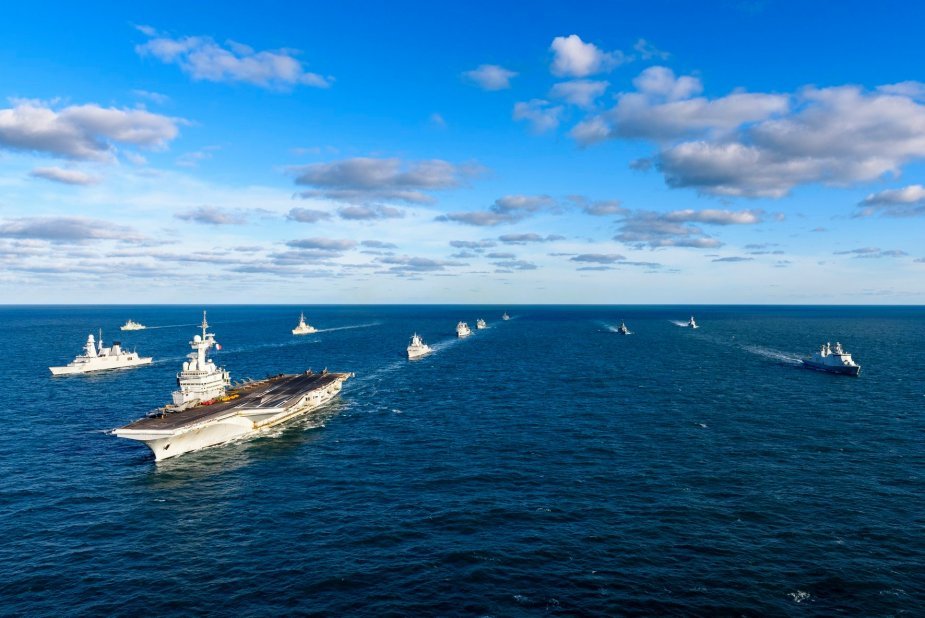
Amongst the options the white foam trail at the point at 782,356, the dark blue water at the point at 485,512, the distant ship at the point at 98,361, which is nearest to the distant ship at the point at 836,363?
the white foam trail at the point at 782,356

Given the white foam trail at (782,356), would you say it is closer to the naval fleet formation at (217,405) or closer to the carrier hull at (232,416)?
the naval fleet formation at (217,405)

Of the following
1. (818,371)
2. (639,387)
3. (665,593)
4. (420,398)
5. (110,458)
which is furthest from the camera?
(818,371)

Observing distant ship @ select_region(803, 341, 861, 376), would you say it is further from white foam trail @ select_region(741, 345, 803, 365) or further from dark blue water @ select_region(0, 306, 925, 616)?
dark blue water @ select_region(0, 306, 925, 616)

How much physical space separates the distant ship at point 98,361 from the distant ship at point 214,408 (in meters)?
73.3

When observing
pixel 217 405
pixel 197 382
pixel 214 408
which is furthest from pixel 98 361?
pixel 214 408

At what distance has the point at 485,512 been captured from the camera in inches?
2202

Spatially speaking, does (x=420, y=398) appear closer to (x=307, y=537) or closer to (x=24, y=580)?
(x=307, y=537)

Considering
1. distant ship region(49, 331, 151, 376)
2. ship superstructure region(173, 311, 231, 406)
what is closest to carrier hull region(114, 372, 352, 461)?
ship superstructure region(173, 311, 231, 406)

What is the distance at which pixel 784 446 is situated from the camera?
252ft

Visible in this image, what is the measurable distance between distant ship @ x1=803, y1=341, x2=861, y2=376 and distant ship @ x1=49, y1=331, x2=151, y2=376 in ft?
686

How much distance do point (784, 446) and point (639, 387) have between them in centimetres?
4869

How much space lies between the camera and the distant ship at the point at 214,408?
75812 mm

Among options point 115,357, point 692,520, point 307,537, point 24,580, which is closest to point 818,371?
point 692,520

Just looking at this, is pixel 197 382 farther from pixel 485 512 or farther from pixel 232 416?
pixel 485 512
